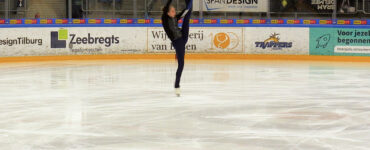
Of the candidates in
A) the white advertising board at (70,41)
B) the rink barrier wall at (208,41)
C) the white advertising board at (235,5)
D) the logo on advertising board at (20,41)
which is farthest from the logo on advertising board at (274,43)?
the logo on advertising board at (20,41)

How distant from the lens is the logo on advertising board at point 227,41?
18.1 meters

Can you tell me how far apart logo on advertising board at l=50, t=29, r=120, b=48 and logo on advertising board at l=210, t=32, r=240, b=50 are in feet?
9.98

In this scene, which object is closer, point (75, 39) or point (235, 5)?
point (75, 39)

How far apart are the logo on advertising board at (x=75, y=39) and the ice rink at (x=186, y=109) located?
10.9 feet

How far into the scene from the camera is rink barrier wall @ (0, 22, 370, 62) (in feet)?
56.7

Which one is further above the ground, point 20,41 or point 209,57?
point 20,41

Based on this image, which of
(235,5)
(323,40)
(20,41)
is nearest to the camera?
(20,41)

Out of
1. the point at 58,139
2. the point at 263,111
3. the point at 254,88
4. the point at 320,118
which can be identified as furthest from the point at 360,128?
the point at 254,88

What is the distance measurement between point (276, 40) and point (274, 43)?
0.11 meters

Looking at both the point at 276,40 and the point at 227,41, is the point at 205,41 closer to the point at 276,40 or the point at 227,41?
the point at 227,41

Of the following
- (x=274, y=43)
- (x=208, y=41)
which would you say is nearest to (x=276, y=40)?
(x=274, y=43)

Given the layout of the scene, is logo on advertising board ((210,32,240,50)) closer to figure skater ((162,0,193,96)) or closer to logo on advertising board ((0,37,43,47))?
logo on advertising board ((0,37,43,47))

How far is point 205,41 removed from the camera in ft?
59.6

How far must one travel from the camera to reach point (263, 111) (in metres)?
7.78
